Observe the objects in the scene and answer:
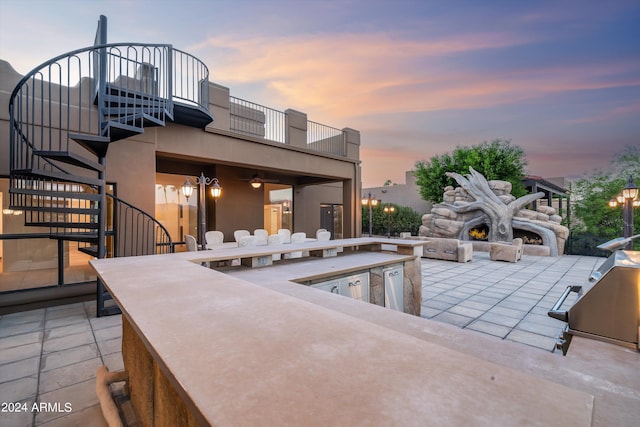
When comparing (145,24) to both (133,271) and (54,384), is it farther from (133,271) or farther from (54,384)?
(54,384)

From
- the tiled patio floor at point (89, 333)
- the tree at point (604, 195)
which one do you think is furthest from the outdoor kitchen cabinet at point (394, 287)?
the tree at point (604, 195)

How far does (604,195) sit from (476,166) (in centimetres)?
686

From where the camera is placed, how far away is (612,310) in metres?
1.83

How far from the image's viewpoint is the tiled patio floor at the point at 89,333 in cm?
234

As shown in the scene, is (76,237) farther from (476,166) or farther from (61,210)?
(476,166)

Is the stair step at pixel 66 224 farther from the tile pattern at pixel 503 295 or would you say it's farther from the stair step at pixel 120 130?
the tile pattern at pixel 503 295

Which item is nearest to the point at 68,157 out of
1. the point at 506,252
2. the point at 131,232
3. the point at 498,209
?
the point at 131,232

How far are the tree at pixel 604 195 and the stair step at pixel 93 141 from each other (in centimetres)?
1940

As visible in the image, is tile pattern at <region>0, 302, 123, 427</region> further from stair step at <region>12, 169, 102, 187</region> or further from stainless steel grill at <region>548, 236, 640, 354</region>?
stainless steel grill at <region>548, 236, 640, 354</region>

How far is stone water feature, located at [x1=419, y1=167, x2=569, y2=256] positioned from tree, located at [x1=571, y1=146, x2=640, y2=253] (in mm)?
3392

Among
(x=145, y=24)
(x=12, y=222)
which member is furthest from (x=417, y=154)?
(x=12, y=222)

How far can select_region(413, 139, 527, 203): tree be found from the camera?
19.2m

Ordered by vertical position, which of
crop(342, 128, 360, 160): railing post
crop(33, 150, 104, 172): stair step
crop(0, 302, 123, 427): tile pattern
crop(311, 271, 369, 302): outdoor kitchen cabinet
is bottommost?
crop(0, 302, 123, 427): tile pattern

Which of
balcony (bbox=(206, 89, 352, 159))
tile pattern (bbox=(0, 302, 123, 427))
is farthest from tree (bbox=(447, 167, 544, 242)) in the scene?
tile pattern (bbox=(0, 302, 123, 427))
